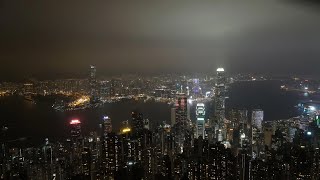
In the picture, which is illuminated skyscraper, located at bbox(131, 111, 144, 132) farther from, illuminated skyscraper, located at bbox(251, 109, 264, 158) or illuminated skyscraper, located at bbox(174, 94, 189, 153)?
illuminated skyscraper, located at bbox(251, 109, 264, 158)

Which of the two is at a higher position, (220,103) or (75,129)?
(220,103)

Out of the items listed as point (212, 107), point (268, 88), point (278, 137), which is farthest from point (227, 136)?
point (268, 88)

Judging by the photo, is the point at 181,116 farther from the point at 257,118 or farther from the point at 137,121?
the point at 257,118

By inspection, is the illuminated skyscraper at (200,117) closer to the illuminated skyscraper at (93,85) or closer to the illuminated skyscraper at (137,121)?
the illuminated skyscraper at (137,121)

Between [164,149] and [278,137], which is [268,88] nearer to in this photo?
[278,137]

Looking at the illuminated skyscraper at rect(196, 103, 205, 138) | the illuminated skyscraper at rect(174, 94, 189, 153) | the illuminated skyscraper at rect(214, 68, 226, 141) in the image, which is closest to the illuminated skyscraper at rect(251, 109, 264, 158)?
the illuminated skyscraper at rect(214, 68, 226, 141)

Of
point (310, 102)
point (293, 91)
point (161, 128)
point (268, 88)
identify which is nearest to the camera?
point (161, 128)

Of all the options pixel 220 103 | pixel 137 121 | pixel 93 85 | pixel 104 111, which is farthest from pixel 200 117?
pixel 93 85

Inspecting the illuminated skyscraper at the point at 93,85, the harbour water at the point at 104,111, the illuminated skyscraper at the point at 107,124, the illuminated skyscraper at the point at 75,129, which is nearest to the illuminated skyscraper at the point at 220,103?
the harbour water at the point at 104,111
